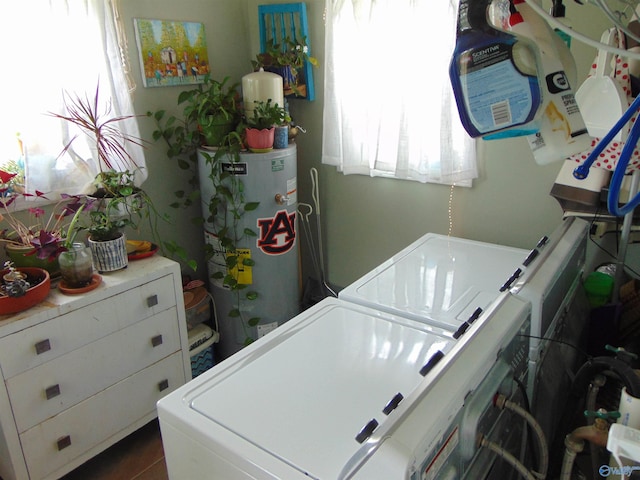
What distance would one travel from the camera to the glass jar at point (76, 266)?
177cm

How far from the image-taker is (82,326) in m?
1.77

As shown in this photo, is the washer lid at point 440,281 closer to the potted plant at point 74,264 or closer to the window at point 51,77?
the potted plant at point 74,264

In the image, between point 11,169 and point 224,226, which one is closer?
point 11,169

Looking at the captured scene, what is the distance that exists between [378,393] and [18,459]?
4.40 ft

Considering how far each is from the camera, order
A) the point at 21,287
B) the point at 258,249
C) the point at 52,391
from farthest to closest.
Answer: the point at 258,249 → the point at 52,391 → the point at 21,287

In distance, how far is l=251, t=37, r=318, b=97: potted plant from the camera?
2.39m

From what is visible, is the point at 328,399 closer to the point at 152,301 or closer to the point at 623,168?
the point at 623,168

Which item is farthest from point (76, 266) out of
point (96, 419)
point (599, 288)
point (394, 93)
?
point (599, 288)

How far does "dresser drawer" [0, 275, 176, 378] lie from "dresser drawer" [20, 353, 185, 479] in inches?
9.3

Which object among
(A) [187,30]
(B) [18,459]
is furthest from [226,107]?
(B) [18,459]

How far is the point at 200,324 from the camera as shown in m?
2.47

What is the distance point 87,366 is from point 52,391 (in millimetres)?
136

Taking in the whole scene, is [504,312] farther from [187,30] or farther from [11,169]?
[187,30]

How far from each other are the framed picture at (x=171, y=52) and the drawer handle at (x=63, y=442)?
153 cm
